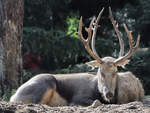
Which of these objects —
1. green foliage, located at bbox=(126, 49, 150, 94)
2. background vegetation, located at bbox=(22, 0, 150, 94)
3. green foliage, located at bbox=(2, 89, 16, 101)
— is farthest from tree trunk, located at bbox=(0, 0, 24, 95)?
green foliage, located at bbox=(126, 49, 150, 94)

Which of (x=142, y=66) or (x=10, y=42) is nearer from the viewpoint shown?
(x=10, y=42)

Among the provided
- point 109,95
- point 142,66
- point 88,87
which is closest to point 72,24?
point 142,66

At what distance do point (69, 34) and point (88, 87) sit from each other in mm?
4987

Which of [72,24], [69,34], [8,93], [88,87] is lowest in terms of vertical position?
[8,93]

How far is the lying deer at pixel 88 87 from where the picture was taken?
24.4 ft

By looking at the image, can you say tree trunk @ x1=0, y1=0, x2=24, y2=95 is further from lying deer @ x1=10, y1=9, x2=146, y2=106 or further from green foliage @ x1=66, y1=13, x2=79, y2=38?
green foliage @ x1=66, y1=13, x2=79, y2=38

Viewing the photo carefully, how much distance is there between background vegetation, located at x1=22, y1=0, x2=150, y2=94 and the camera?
12539 millimetres

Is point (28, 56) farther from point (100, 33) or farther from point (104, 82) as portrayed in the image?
point (104, 82)

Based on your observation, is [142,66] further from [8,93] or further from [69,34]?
[8,93]

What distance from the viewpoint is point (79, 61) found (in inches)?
544

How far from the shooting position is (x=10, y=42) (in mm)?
8914

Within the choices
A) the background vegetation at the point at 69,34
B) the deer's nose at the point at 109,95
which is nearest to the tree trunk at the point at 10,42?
the deer's nose at the point at 109,95

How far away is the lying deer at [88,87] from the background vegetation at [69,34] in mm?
3990

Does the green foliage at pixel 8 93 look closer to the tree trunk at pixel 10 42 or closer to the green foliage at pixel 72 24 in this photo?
the tree trunk at pixel 10 42
